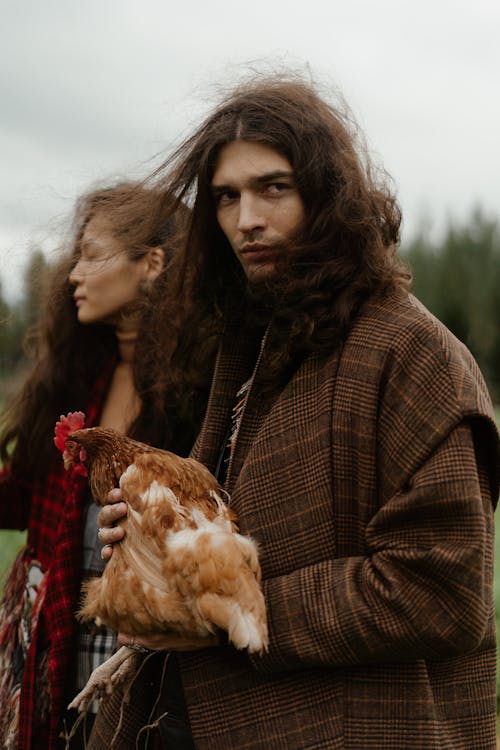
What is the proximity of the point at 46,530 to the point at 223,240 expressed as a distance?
142 centimetres

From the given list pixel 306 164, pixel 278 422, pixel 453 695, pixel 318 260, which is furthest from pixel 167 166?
pixel 453 695

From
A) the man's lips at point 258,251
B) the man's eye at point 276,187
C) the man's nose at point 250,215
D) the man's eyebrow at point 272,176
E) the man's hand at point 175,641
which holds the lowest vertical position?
the man's hand at point 175,641

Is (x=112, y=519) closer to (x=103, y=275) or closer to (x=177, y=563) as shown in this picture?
(x=177, y=563)

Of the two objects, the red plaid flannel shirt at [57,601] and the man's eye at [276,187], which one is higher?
the man's eye at [276,187]

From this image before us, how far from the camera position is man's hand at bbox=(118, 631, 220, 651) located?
1753mm

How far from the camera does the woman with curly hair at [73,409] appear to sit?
2.71m

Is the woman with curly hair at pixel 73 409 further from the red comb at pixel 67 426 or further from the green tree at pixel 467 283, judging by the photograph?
the green tree at pixel 467 283

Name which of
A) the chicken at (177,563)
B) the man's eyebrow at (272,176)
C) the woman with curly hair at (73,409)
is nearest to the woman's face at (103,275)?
the woman with curly hair at (73,409)

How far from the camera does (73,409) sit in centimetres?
318

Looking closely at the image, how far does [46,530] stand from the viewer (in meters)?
3.00

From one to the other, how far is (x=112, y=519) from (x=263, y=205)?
35.9 inches

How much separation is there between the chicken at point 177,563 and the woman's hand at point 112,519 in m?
0.02

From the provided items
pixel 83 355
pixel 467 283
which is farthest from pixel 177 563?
pixel 467 283

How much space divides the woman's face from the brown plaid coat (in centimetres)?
136
